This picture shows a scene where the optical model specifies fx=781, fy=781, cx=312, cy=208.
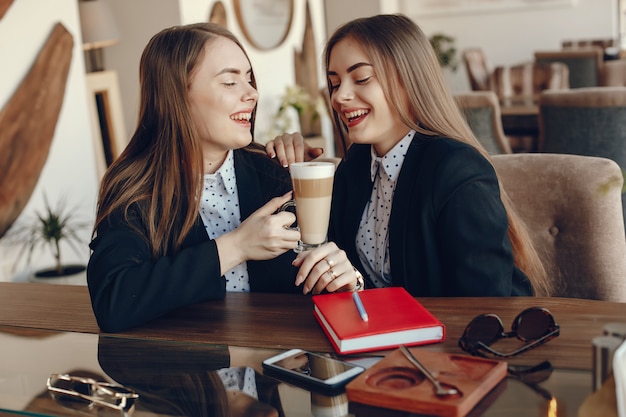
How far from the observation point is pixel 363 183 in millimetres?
1925

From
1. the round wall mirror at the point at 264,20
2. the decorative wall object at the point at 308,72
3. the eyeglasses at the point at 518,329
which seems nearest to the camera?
the eyeglasses at the point at 518,329

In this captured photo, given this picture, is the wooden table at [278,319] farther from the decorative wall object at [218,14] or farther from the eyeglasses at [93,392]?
the decorative wall object at [218,14]

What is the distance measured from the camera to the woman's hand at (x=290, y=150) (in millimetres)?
1848

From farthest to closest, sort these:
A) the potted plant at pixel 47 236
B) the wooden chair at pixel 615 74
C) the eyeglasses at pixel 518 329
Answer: the wooden chair at pixel 615 74
the potted plant at pixel 47 236
the eyeglasses at pixel 518 329

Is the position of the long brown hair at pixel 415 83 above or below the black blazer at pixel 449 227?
above

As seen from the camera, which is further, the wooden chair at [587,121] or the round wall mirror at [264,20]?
the round wall mirror at [264,20]

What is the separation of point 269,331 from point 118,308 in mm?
303

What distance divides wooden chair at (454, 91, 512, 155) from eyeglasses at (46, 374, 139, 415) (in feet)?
9.87

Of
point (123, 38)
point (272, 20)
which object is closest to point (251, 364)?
point (123, 38)

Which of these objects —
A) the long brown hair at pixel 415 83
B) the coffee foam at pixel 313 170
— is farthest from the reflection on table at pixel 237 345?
the long brown hair at pixel 415 83

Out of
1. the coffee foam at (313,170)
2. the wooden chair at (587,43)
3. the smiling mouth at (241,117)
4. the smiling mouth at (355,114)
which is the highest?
the smiling mouth at (241,117)

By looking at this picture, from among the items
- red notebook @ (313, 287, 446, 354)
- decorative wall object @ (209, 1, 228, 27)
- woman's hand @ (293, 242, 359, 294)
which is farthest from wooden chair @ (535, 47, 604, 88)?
red notebook @ (313, 287, 446, 354)

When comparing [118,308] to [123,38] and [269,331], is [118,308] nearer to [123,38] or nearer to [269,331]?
[269,331]

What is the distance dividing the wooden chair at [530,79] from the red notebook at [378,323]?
4.95m
